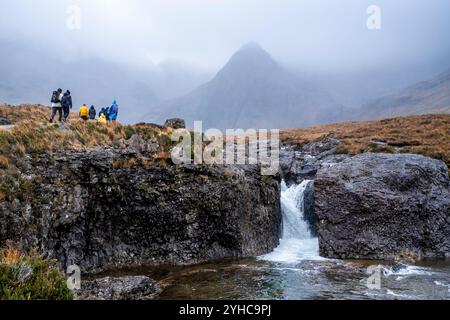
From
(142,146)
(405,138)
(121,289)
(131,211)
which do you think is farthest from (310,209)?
(405,138)

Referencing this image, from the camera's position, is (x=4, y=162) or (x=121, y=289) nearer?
(x=121, y=289)

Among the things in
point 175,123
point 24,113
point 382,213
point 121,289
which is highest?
point 24,113

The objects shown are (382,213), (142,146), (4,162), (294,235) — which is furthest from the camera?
(294,235)

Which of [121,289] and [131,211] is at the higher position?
[131,211]

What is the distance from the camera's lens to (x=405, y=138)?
184ft

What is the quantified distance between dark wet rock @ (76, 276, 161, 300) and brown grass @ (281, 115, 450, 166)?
35.4 m

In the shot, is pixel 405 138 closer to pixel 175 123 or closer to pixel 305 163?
pixel 305 163

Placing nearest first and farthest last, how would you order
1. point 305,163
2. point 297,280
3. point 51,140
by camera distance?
1. point 297,280
2. point 51,140
3. point 305,163

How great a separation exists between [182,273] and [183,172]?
6.75 metres

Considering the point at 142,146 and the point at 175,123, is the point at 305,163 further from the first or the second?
the point at 142,146

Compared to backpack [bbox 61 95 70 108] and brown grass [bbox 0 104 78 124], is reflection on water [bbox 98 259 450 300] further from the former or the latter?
brown grass [bbox 0 104 78 124]

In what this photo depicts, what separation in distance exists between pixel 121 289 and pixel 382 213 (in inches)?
760
